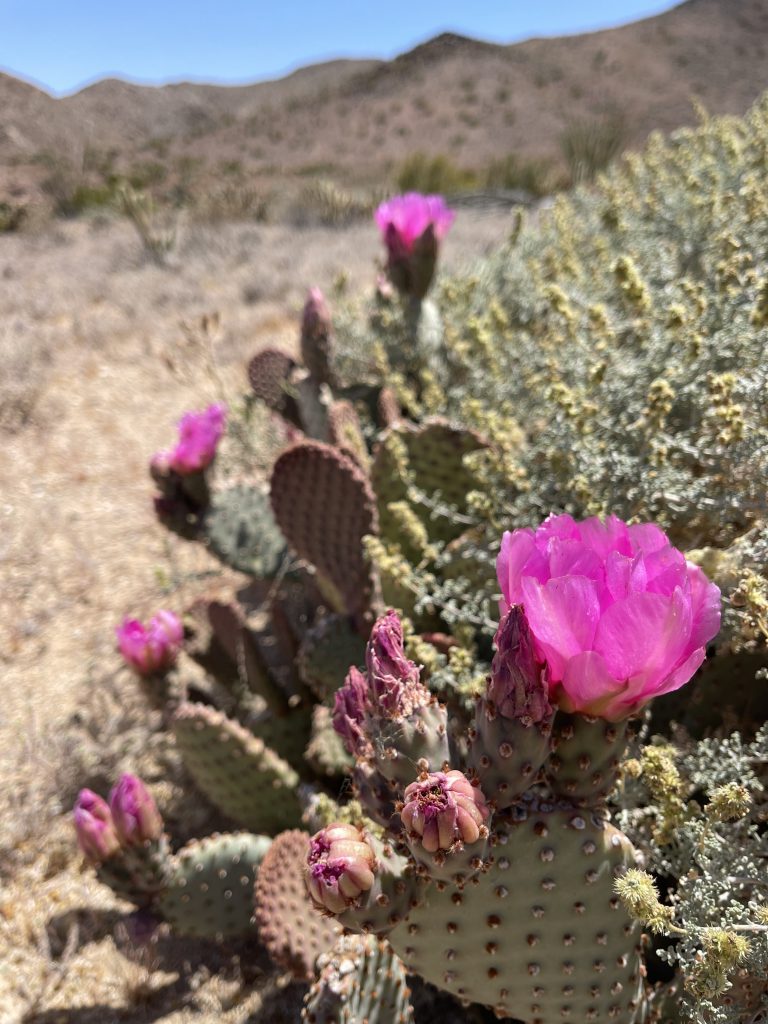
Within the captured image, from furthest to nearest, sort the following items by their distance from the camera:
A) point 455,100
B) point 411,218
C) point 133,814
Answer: point 455,100, point 411,218, point 133,814

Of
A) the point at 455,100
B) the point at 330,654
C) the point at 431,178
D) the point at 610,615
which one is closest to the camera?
the point at 610,615

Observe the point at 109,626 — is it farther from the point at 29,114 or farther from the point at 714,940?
the point at 29,114

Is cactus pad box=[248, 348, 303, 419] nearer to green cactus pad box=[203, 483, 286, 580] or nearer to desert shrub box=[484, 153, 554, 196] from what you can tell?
green cactus pad box=[203, 483, 286, 580]

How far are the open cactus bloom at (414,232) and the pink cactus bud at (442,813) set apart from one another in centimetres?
224

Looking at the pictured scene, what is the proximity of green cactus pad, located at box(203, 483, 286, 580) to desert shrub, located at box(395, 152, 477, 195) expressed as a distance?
1095cm

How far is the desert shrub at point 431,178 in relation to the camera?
40.9 ft

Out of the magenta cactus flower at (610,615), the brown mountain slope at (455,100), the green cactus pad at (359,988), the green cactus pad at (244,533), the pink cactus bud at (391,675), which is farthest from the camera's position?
the brown mountain slope at (455,100)

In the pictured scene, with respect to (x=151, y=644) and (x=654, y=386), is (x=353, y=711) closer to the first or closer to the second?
(x=654, y=386)

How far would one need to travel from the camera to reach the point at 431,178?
1270 cm

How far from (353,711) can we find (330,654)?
2.91ft

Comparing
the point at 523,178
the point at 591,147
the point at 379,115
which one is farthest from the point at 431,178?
the point at 379,115

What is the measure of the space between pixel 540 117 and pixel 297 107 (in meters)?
13.2

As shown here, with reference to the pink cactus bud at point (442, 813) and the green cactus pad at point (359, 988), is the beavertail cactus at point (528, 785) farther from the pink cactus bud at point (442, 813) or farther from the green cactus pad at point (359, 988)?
the green cactus pad at point (359, 988)

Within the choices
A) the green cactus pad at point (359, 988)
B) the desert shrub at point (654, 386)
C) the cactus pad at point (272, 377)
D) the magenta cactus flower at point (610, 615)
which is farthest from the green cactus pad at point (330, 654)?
the cactus pad at point (272, 377)
